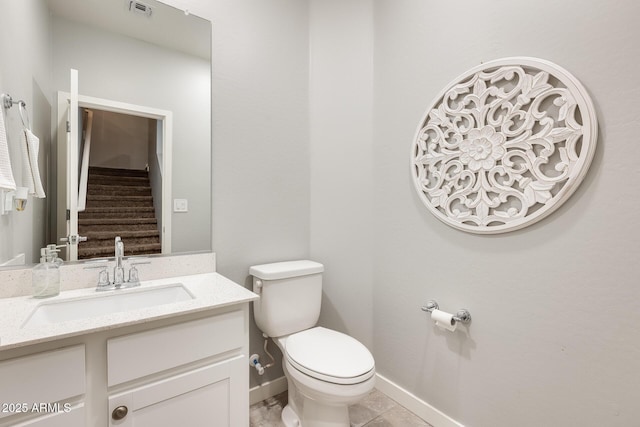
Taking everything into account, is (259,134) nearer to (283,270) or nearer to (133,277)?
(283,270)

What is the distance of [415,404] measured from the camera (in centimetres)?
166

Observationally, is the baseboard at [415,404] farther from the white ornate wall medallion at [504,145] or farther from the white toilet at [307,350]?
the white ornate wall medallion at [504,145]

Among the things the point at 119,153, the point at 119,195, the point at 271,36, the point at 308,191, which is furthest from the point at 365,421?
the point at 271,36

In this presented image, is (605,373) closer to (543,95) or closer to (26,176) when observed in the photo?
(543,95)

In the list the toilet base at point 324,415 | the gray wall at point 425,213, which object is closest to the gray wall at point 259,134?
the gray wall at point 425,213

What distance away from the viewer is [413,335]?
167 centimetres

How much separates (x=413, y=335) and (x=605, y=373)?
794 mm

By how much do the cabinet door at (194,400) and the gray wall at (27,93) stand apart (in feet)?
2.42

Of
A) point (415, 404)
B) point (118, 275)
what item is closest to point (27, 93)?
point (118, 275)

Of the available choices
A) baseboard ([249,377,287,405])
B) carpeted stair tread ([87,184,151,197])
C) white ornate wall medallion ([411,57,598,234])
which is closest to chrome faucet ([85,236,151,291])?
carpeted stair tread ([87,184,151,197])

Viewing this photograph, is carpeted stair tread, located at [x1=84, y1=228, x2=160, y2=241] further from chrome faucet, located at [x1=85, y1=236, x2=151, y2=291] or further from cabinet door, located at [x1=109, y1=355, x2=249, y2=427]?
cabinet door, located at [x1=109, y1=355, x2=249, y2=427]

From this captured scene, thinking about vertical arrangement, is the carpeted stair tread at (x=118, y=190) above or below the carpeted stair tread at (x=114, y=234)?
above

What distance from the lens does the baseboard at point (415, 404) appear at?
1521 mm

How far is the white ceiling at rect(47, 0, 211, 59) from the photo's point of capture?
129 centimetres
